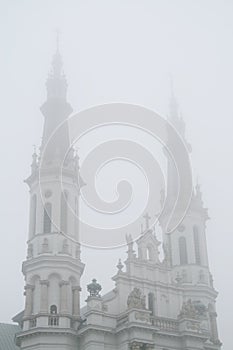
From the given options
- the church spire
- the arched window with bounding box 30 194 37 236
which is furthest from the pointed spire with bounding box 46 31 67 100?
the arched window with bounding box 30 194 37 236

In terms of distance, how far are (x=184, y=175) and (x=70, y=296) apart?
67.2 feet

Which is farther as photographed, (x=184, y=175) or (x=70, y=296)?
(x=184, y=175)

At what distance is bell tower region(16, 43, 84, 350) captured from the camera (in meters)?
52.4

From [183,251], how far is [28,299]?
17527mm

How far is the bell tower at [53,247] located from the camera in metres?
52.4

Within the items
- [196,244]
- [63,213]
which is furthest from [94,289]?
[196,244]

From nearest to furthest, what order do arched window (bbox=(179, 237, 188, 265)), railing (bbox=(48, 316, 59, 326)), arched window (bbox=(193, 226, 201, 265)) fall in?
railing (bbox=(48, 316, 59, 326)) → arched window (bbox=(179, 237, 188, 265)) → arched window (bbox=(193, 226, 201, 265))

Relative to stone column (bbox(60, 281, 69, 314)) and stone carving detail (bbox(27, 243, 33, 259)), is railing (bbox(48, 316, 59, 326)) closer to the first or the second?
stone column (bbox(60, 281, 69, 314))

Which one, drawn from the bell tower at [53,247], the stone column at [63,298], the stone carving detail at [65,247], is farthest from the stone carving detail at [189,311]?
the stone carving detail at [65,247]

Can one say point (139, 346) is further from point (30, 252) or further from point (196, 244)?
point (196, 244)

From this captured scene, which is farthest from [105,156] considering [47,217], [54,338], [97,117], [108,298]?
[54,338]

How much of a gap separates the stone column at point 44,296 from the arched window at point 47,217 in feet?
16.8

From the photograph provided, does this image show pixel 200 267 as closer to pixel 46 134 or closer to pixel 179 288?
pixel 179 288

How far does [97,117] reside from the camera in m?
56.8
